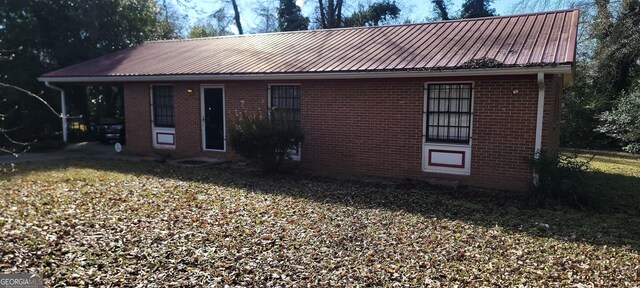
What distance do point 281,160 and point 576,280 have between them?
7.06 m

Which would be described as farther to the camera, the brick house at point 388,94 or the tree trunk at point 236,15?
the tree trunk at point 236,15

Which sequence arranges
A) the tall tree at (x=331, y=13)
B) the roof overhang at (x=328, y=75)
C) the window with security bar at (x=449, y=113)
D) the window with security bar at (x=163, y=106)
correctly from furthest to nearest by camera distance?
the tall tree at (x=331, y=13) < the window with security bar at (x=163, y=106) < the window with security bar at (x=449, y=113) < the roof overhang at (x=328, y=75)

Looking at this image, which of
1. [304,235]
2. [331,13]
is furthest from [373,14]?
[304,235]

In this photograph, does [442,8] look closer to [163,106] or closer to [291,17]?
[291,17]

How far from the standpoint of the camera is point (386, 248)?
5.38 m

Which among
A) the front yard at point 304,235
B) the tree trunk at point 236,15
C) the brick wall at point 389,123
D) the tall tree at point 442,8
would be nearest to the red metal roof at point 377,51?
the brick wall at point 389,123

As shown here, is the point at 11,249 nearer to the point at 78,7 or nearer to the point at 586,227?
the point at 586,227

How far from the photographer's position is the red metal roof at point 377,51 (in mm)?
9055

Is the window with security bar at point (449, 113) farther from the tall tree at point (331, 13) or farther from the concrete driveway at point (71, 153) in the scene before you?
the tall tree at point (331, 13)

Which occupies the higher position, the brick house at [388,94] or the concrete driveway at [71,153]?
the brick house at [388,94]

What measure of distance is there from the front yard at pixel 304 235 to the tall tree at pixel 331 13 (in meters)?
22.5

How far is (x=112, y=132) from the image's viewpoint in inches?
692

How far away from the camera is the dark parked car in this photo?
17.6 meters

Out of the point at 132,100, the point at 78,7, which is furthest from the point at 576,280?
the point at 78,7
